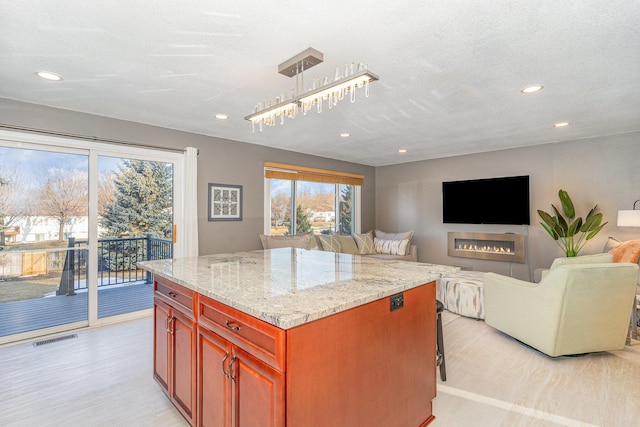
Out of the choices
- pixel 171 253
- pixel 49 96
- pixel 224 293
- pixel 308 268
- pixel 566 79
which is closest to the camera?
pixel 224 293

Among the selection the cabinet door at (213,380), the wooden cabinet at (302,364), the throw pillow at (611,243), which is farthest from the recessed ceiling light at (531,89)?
the cabinet door at (213,380)

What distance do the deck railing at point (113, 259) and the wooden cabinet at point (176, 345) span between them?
2069mm

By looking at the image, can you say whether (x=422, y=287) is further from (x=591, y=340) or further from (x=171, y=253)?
(x=171, y=253)

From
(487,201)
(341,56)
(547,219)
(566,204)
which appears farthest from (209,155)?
(566,204)

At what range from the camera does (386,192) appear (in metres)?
7.10

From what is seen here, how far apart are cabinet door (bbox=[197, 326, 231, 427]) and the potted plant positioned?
4921 mm

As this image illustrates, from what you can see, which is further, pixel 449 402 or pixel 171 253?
pixel 171 253

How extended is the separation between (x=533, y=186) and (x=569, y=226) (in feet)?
2.68

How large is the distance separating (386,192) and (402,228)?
2.91 ft

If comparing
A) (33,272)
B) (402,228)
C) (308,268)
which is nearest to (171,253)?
(33,272)

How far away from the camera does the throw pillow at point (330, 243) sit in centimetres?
550

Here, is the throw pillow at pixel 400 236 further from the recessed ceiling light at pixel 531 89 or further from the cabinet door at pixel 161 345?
the cabinet door at pixel 161 345

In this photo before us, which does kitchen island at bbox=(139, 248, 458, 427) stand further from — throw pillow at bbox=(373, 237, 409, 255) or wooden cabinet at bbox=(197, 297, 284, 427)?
throw pillow at bbox=(373, 237, 409, 255)

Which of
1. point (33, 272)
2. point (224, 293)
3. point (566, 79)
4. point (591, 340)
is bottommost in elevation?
point (591, 340)
